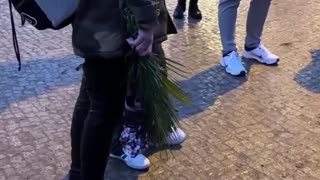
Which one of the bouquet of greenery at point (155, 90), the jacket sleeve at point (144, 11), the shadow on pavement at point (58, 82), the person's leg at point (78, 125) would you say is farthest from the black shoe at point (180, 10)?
the jacket sleeve at point (144, 11)

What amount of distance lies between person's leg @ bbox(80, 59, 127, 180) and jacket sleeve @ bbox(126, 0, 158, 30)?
0.77 ft

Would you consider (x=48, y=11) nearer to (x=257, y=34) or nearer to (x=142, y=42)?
(x=142, y=42)

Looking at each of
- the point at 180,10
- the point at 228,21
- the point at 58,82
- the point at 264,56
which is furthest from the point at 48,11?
the point at 180,10

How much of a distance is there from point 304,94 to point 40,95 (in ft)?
6.35

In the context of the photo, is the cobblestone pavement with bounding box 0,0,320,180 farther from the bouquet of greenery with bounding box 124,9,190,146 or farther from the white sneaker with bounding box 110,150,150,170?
the bouquet of greenery with bounding box 124,9,190,146

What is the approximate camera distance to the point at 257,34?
4629 millimetres

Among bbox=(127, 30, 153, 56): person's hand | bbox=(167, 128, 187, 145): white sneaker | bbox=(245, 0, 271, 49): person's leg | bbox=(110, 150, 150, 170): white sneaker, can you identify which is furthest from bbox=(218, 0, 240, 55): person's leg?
bbox=(127, 30, 153, 56): person's hand

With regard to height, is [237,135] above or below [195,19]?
above

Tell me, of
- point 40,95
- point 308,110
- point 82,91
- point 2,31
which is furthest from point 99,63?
point 2,31

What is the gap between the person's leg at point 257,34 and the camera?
14.8 feet

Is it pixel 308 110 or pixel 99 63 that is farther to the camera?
pixel 308 110

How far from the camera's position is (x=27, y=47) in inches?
190

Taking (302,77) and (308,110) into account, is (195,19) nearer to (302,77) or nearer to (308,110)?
(302,77)

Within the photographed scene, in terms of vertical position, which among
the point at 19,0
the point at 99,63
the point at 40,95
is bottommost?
the point at 40,95
